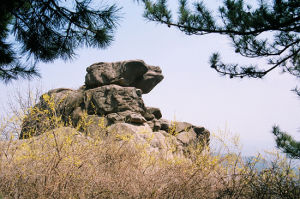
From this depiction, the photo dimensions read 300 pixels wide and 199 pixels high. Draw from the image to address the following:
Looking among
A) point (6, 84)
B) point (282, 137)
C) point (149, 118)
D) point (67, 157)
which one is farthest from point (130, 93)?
point (67, 157)

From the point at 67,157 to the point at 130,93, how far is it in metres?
6.03

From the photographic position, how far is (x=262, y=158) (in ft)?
8.46

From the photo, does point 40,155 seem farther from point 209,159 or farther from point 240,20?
point 240,20

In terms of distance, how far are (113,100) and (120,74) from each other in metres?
1.53

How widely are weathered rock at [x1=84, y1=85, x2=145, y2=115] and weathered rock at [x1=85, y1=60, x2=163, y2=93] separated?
2.30 ft

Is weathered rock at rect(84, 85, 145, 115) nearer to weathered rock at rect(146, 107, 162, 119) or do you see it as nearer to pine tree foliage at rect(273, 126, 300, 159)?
weathered rock at rect(146, 107, 162, 119)

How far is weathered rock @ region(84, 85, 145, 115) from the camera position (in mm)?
8102

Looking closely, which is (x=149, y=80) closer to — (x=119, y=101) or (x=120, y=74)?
(x=120, y=74)

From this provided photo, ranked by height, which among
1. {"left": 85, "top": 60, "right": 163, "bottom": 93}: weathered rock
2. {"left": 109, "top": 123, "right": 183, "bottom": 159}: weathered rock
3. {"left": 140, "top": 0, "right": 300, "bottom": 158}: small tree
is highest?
{"left": 85, "top": 60, "right": 163, "bottom": 93}: weathered rock

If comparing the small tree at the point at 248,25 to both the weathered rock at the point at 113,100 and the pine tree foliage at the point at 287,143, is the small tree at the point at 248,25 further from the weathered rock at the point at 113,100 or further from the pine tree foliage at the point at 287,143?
the weathered rock at the point at 113,100

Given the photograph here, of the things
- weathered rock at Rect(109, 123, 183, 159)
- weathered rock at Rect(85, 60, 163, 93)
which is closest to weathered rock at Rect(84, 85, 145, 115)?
weathered rock at Rect(85, 60, 163, 93)

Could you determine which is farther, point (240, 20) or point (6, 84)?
point (6, 84)

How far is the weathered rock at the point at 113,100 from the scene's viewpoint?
319 inches

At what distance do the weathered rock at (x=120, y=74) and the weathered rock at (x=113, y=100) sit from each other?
27.6 inches
